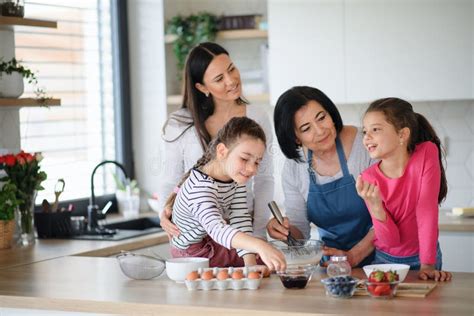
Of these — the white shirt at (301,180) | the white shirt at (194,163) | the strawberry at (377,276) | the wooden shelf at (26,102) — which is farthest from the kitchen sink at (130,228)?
the strawberry at (377,276)

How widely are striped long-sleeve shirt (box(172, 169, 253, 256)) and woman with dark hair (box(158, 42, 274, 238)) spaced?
1.18ft

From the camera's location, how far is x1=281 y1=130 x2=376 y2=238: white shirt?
10.4 ft

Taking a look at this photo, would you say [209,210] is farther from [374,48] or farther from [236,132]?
[374,48]

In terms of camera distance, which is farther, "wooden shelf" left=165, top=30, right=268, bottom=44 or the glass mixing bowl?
"wooden shelf" left=165, top=30, right=268, bottom=44

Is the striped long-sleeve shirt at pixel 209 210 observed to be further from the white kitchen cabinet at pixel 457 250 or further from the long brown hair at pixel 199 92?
the white kitchen cabinet at pixel 457 250

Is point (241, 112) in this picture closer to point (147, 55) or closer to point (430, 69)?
point (430, 69)

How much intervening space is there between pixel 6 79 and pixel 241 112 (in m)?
1.22

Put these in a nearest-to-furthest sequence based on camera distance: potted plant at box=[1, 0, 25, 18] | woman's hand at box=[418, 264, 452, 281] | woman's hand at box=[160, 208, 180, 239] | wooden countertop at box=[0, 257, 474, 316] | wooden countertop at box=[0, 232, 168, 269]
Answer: wooden countertop at box=[0, 257, 474, 316] < woman's hand at box=[418, 264, 452, 281] < woman's hand at box=[160, 208, 180, 239] < wooden countertop at box=[0, 232, 168, 269] < potted plant at box=[1, 0, 25, 18]

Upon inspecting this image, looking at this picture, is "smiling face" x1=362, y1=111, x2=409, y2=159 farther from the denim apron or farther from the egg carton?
the egg carton

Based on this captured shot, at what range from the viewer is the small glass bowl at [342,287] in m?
2.42

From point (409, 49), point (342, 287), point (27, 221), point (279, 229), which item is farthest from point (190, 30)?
point (342, 287)

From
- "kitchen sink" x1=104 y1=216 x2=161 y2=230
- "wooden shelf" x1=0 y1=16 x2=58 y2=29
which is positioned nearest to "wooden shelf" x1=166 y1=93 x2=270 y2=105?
"kitchen sink" x1=104 y1=216 x2=161 y2=230

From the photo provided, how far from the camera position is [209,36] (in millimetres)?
5141

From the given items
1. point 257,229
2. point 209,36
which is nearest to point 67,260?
point 257,229
